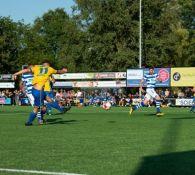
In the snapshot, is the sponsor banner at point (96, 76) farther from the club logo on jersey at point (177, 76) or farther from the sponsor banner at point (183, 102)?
the sponsor banner at point (183, 102)

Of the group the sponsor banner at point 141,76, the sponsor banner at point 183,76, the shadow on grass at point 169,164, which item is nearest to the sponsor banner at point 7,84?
the sponsor banner at point 141,76

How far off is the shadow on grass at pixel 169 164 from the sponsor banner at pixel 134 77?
1520 inches

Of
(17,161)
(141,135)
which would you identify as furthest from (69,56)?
(17,161)

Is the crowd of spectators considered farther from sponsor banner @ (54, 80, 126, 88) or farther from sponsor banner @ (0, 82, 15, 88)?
sponsor banner @ (0, 82, 15, 88)

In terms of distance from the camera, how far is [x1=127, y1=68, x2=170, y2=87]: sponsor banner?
4653 centimetres

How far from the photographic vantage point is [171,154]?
9.14 m

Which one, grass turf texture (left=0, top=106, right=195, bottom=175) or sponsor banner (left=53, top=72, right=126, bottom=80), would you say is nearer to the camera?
grass turf texture (left=0, top=106, right=195, bottom=175)

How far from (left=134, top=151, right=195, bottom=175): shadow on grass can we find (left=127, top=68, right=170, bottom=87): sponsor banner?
123 feet

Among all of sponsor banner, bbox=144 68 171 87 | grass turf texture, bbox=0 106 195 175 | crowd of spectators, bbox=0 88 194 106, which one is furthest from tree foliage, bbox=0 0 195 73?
grass turf texture, bbox=0 106 195 175

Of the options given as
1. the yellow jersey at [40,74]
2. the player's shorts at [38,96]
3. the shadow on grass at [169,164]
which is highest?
the yellow jersey at [40,74]

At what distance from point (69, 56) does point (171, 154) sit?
215 ft

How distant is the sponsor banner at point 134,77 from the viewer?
157ft

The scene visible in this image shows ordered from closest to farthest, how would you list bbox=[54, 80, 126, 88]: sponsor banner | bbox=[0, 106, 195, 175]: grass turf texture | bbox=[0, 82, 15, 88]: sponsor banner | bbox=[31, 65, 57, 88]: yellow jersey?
bbox=[0, 106, 195, 175]: grass turf texture
bbox=[31, 65, 57, 88]: yellow jersey
bbox=[54, 80, 126, 88]: sponsor banner
bbox=[0, 82, 15, 88]: sponsor banner

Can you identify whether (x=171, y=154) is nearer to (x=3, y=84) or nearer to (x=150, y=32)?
(x=3, y=84)
